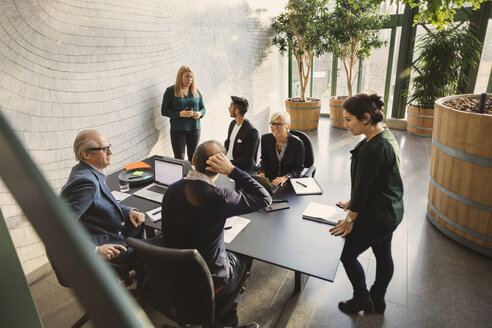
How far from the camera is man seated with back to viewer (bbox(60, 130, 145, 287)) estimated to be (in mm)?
2049

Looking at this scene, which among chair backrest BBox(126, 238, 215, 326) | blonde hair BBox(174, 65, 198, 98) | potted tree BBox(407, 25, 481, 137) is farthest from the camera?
potted tree BBox(407, 25, 481, 137)

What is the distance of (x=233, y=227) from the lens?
2.32 metres

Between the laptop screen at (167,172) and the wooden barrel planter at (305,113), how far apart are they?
548 centimetres

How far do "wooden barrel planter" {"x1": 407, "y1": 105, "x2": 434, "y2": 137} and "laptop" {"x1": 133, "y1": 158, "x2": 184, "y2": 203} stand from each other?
633cm

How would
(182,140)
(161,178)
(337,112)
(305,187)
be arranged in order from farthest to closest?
(337,112)
(182,140)
(161,178)
(305,187)

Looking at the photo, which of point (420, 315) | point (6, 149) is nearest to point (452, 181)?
point (420, 315)

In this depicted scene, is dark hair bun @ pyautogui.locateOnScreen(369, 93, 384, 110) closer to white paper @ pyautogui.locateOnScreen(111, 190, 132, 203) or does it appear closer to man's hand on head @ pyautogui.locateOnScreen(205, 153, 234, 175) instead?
man's hand on head @ pyautogui.locateOnScreen(205, 153, 234, 175)

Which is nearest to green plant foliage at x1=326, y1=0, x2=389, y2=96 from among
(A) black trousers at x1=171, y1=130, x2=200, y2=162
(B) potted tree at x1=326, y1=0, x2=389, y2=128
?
(B) potted tree at x1=326, y1=0, x2=389, y2=128

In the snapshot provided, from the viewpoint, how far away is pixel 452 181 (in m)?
3.29

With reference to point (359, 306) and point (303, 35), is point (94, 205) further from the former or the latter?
point (303, 35)

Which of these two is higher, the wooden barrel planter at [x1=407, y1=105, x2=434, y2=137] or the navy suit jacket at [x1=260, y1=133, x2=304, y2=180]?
the navy suit jacket at [x1=260, y1=133, x2=304, y2=180]

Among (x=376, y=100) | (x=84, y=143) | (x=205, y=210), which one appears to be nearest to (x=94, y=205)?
(x=84, y=143)

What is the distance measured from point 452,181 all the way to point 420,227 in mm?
746

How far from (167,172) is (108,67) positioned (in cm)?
175
